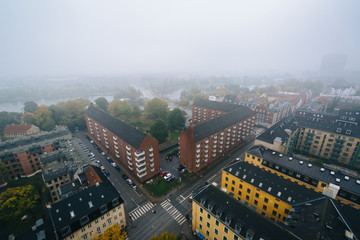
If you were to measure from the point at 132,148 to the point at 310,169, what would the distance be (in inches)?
2050

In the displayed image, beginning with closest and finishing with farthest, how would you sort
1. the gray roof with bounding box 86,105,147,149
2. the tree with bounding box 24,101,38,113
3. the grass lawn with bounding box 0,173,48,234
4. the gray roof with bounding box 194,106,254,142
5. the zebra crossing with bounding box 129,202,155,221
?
the grass lawn with bounding box 0,173,48,234, the zebra crossing with bounding box 129,202,155,221, the gray roof with bounding box 86,105,147,149, the gray roof with bounding box 194,106,254,142, the tree with bounding box 24,101,38,113

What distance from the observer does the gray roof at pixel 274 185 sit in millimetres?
35594

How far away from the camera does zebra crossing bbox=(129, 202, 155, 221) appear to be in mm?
43938

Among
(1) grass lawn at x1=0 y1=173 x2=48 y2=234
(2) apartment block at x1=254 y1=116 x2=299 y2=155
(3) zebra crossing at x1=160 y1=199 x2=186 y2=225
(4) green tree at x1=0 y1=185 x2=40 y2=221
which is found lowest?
(1) grass lawn at x1=0 y1=173 x2=48 y2=234

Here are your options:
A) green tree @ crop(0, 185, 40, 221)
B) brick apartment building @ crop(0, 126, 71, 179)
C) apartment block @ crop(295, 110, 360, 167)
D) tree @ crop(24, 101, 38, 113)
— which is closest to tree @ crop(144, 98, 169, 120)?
brick apartment building @ crop(0, 126, 71, 179)

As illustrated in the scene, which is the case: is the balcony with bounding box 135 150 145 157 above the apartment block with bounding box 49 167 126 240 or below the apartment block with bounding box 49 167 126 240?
above

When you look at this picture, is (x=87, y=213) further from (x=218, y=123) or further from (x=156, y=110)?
→ (x=156, y=110)

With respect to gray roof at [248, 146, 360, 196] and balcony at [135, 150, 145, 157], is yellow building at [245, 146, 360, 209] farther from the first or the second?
balcony at [135, 150, 145, 157]

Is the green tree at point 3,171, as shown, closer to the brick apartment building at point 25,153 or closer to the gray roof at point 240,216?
the brick apartment building at point 25,153

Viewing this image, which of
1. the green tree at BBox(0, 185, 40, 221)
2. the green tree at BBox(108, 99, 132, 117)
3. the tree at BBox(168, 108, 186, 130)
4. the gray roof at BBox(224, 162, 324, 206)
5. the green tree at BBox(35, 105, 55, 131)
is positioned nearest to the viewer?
the gray roof at BBox(224, 162, 324, 206)

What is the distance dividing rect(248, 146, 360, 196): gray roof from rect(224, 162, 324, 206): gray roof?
309 inches

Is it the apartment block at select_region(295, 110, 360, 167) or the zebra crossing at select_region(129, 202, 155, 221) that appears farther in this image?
the apartment block at select_region(295, 110, 360, 167)

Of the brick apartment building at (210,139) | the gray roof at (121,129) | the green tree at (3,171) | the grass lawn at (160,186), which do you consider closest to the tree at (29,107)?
the gray roof at (121,129)

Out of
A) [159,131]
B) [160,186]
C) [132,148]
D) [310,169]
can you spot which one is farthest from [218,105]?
[132,148]
